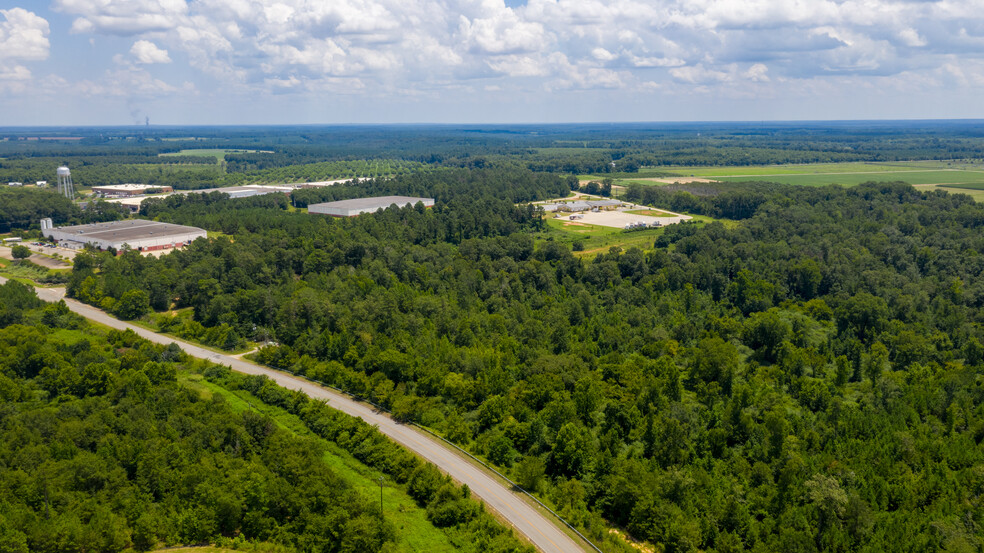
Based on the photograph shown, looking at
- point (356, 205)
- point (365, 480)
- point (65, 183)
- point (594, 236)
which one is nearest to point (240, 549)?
point (365, 480)

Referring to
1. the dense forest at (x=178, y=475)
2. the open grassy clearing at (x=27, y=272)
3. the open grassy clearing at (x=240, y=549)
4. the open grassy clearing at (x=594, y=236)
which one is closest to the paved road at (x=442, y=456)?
the dense forest at (x=178, y=475)

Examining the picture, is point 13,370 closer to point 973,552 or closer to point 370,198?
point 973,552

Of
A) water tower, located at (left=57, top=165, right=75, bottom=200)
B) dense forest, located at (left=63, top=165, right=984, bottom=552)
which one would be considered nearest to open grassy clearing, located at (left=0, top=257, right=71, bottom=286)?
dense forest, located at (left=63, top=165, right=984, bottom=552)

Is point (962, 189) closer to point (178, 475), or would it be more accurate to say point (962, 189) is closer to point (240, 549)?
point (240, 549)

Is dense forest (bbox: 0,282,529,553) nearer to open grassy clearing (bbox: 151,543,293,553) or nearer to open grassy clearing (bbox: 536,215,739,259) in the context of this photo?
open grassy clearing (bbox: 151,543,293,553)

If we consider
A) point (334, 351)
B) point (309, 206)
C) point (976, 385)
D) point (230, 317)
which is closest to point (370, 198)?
point (309, 206)

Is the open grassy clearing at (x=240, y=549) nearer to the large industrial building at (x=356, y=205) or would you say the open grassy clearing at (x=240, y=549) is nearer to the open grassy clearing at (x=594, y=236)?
the open grassy clearing at (x=594, y=236)
